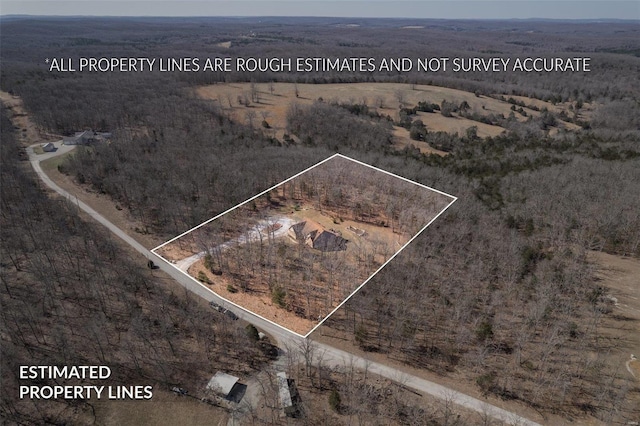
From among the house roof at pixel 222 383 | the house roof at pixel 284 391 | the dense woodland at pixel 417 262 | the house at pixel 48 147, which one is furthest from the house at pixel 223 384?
the house at pixel 48 147

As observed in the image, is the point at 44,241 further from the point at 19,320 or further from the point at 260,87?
the point at 260,87

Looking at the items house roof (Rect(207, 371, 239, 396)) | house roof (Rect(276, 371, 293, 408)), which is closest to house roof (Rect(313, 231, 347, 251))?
house roof (Rect(276, 371, 293, 408))

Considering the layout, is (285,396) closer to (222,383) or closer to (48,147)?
Result: (222,383)

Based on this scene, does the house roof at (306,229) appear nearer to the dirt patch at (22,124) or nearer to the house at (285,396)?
the house at (285,396)

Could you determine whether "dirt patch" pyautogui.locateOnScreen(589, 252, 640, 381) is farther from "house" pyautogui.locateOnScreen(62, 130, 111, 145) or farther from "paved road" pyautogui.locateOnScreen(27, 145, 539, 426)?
"house" pyautogui.locateOnScreen(62, 130, 111, 145)

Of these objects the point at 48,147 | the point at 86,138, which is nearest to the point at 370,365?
the point at 48,147

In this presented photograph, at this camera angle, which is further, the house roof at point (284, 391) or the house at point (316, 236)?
the house roof at point (284, 391)
